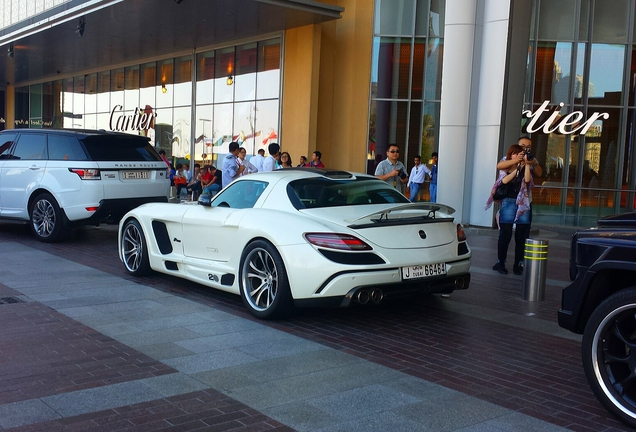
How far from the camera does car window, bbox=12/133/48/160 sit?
37.3 feet

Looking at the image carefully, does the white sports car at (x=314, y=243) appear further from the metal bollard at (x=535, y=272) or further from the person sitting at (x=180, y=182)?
the person sitting at (x=180, y=182)

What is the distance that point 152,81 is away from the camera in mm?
29312

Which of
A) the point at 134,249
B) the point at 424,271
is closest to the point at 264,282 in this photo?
the point at 424,271

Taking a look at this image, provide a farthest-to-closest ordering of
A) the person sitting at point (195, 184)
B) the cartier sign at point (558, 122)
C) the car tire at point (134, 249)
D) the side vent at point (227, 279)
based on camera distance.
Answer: the person sitting at point (195, 184) → the cartier sign at point (558, 122) → the car tire at point (134, 249) → the side vent at point (227, 279)

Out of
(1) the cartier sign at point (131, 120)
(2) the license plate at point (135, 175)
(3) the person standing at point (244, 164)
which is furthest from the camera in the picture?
(1) the cartier sign at point (131, 120)

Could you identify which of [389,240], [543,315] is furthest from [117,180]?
[543,315]

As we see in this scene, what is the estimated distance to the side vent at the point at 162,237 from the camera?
25.7ft

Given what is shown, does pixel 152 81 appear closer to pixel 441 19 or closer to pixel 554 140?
pixel 441 19

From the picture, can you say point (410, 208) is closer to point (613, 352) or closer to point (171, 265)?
point (613, 352)

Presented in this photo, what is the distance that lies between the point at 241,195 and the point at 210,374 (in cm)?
280

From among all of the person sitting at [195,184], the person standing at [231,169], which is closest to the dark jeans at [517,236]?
the person standing at [231,169]

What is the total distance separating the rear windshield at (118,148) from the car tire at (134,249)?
9.20 ft

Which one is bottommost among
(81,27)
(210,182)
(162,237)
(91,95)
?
(162,237)

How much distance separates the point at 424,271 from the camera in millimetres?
5988
